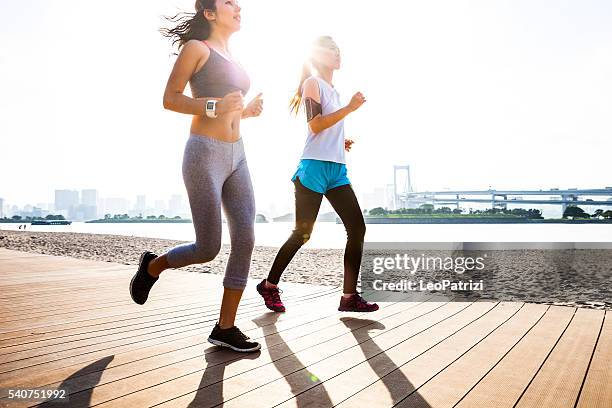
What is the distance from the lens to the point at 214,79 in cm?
233

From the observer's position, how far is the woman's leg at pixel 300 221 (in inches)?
130

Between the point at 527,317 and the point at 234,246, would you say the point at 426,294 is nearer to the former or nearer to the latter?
the point at 527,317

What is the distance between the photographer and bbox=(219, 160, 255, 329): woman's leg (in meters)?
2.39

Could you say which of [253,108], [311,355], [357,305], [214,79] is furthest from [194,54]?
[357,305]

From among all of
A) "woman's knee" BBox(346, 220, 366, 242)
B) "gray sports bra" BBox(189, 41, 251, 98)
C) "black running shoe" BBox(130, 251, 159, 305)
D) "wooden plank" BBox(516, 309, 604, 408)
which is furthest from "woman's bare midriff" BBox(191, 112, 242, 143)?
"wooden plank" BBox(516, 309, 604, 408)

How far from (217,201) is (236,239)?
209 mm

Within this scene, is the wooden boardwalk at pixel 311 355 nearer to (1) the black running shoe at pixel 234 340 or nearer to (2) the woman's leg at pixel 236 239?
(1) the black running shoe at pixel 234 340

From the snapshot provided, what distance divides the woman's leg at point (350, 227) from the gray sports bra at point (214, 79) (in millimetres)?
1210

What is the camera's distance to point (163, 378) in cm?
192

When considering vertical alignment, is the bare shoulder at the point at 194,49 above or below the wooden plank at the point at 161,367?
above

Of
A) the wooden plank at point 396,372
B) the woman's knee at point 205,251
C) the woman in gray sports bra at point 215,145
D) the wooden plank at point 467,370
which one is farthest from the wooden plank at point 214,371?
the wooden plank at point 467,370

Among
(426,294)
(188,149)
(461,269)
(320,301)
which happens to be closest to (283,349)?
(188,149)

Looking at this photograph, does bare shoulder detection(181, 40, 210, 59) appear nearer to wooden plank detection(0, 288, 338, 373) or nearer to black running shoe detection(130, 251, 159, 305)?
black running shoe detection(130, 251, 159, 305)

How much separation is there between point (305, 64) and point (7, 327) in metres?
2.39
